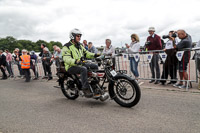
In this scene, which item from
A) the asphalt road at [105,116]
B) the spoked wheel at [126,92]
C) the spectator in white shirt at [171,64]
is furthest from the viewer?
the spectator in white shirt at [171,64]

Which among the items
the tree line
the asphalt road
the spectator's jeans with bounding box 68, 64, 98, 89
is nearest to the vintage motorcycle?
the spectator's jeans with bounding box 68, 64, 98, 89

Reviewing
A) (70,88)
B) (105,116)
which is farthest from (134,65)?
(105,116)

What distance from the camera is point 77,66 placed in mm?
3895

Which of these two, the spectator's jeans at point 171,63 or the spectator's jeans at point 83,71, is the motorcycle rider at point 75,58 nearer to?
the spectator's jeans at point 83,71

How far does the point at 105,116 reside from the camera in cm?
319

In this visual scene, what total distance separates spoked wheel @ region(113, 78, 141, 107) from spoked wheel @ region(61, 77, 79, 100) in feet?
4.19

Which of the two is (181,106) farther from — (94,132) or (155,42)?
(155,42)

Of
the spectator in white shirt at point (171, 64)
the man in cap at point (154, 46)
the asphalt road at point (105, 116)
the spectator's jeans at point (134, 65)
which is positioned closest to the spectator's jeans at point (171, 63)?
the spectator in white shirt at point (171, 64)

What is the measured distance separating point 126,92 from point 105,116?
78cm

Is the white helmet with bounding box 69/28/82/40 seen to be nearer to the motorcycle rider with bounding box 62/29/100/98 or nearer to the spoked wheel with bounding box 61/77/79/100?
the motorcycle rider with bounding box 62/29/100/98

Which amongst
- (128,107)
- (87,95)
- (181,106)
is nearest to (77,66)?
(87,95)

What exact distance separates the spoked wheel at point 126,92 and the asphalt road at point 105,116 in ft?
0.57

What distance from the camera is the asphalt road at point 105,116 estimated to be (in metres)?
2.68

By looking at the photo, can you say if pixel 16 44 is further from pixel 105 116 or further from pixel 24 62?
pixel 105 116
